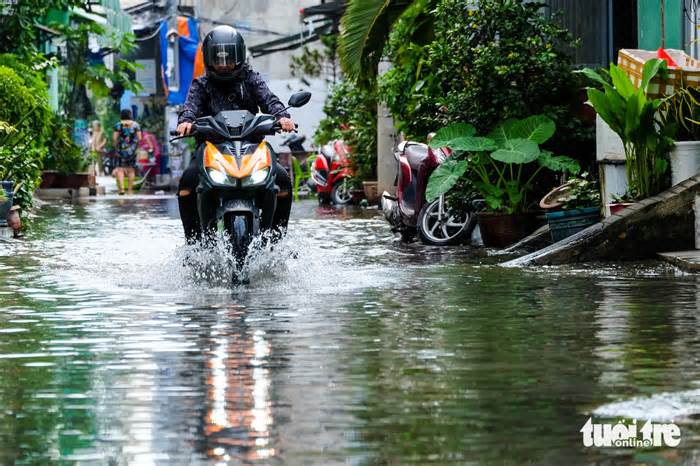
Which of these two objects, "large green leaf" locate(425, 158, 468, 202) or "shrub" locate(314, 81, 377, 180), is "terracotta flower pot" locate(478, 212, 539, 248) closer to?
"large green leaf" locate(425, 158, 468, 202)

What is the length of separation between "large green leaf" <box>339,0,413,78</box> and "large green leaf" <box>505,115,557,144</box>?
4421 millimetres

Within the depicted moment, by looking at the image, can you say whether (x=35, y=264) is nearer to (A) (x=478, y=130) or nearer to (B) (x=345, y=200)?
(A) (x=478, y=130)

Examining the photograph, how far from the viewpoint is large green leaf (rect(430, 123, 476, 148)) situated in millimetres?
16625

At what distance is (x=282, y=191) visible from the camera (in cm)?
1291

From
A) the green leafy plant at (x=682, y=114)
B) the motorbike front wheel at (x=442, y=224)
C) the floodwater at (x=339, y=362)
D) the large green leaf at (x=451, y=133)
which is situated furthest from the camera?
the motorbike front wheel at (x=442, y=224)

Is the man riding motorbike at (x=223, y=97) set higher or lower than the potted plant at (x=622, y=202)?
higher

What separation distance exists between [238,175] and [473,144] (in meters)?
4.88

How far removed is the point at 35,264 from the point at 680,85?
608cm

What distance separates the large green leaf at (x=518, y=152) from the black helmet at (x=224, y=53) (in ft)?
14.3

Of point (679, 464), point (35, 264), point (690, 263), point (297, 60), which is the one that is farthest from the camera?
point (297, 60)

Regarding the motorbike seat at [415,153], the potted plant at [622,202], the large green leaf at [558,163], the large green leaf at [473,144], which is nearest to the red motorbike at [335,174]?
the motorbike seat at [415,153]

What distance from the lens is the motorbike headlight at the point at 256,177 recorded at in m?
12.2

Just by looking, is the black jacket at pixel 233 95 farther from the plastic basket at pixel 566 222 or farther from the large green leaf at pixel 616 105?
the plastic basket at pixel 566 222

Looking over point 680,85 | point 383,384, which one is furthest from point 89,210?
point 383,384
